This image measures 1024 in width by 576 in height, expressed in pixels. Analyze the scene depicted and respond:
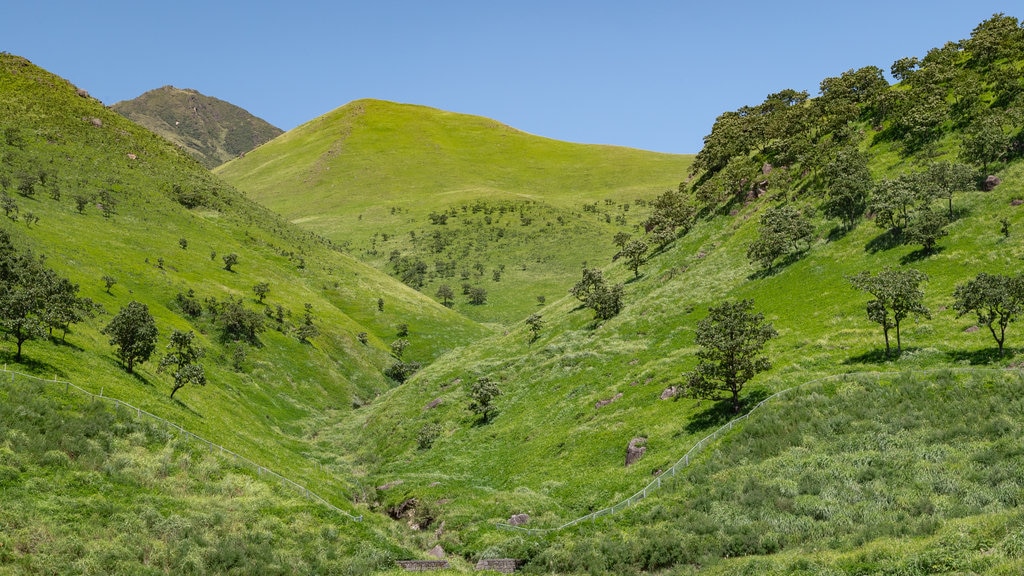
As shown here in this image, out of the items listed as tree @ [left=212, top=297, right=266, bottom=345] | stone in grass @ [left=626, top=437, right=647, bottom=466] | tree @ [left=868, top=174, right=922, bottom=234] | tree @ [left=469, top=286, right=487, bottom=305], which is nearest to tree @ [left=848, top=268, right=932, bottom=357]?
stone in grass @ [left=626, top=437, right=647, bottom=466]

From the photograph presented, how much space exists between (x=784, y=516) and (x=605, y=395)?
2863 centimetres

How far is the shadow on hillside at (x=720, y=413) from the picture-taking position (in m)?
41.3

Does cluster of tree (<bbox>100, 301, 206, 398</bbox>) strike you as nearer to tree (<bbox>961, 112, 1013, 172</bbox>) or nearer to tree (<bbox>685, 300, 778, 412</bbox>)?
tree (<bbox>685, 300, 778, 412</bbox>)

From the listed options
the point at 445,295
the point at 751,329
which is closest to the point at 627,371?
the point at 751,329

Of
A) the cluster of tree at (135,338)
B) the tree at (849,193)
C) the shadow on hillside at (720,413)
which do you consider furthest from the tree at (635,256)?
the cluster of tree at (135,338)

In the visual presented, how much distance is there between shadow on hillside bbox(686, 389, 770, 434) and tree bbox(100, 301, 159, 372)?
158 ft

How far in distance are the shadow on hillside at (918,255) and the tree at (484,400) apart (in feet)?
147

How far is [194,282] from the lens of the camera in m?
97.1

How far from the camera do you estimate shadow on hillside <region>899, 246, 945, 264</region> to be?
58.0 metres

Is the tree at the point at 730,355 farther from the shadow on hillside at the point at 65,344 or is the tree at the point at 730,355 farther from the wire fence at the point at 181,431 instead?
the shadow on hillside at the point at 65,344

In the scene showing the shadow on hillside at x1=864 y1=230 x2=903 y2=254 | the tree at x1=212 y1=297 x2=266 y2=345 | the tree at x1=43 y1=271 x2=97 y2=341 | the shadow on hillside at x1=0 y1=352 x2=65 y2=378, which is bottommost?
the tree at x1=212 y1=297 x2=266 y2=345

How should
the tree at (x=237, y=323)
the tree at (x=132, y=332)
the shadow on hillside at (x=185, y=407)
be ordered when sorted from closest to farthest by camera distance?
the shadow on hillside at (x=185, y=407) → the tree at (x=132, y=332) → the tree at (x=237, y=323)

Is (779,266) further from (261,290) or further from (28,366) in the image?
(261,290)

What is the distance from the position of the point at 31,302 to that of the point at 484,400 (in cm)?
4071
